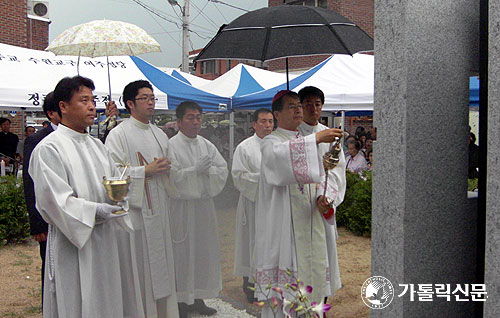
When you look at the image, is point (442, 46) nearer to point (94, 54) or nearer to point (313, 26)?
point (313, 26)

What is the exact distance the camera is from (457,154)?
2650 mm

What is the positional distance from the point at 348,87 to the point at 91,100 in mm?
6987

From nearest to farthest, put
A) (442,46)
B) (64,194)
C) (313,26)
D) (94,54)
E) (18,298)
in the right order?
(442,46) → (64,194) → (313,26) → (94,54) → (18,298)

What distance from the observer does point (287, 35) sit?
155 inches

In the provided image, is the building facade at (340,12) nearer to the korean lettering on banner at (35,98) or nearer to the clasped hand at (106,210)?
the korean lettering on banner at (35,98)

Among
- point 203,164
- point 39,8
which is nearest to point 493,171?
point 203,164

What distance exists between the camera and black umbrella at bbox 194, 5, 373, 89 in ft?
12.7

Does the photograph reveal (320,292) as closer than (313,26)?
Yes

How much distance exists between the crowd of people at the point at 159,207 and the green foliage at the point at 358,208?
12.9ft

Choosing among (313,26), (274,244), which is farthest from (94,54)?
(274,244)

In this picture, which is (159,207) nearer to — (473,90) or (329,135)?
(329,135)

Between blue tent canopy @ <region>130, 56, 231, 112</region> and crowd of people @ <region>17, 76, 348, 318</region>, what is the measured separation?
4.14ft

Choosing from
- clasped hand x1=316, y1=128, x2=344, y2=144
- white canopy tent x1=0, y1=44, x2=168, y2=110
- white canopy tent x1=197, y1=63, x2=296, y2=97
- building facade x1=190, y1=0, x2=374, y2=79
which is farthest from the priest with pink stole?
building facade x1=190, y1=0, x2=374, y2=79

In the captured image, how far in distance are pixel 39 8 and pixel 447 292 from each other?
18.8 metres
